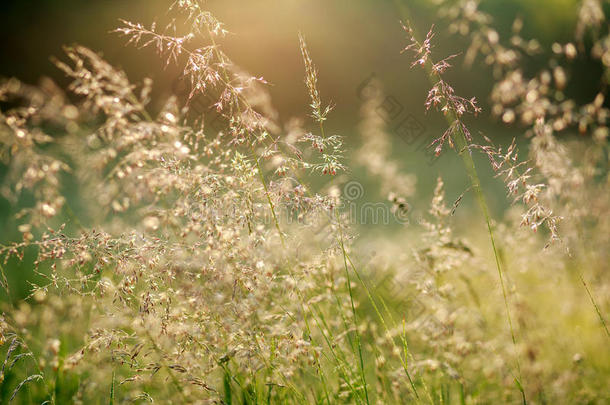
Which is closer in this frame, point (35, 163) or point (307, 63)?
point (307, 63)

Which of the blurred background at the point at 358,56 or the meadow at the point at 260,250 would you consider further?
the blurred background at the point at 358,56

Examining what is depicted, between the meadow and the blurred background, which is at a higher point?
the blurred background

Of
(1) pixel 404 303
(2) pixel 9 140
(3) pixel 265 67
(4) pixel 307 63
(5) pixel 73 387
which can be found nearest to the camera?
(4) pixel 307 63

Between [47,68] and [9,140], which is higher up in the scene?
[47,68]

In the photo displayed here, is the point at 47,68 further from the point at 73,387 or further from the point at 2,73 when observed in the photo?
the point at 73,387

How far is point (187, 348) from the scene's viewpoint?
1.58 m

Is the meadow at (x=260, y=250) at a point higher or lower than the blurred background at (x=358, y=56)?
lower

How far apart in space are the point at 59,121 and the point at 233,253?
130cm

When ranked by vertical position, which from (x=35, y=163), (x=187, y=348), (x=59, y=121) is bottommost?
(x=187, y=348)

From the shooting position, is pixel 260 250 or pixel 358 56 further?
pixel 358 56

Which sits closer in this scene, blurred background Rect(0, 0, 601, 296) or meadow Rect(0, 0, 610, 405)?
meadow Rect(0, 0, 610, 405)

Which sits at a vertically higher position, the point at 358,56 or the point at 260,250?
the point at 358,56

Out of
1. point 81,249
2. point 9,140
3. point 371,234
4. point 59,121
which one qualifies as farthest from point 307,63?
point 371,234

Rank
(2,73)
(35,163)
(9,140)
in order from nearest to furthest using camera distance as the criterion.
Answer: (35,163)
(9,140)
(2,73)
